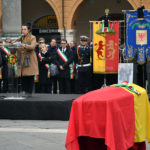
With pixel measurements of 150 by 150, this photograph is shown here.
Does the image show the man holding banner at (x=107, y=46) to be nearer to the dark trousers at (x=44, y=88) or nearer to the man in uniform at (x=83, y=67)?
the man in uniform at (x=83, y=67)

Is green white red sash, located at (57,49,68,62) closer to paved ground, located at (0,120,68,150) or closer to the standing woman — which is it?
the standing woman

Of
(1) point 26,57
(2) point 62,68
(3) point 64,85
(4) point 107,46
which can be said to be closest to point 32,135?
(1) point 26,57

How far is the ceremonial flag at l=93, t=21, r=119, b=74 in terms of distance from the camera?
14008 mm

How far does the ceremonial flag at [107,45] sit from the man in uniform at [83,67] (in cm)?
110

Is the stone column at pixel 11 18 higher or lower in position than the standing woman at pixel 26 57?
higher

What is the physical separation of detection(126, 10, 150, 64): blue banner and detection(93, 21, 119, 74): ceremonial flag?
2.01ft

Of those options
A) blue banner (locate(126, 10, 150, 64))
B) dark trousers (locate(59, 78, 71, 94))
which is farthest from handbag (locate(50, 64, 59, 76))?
blue banner (locate(126, 10, 150, 64))

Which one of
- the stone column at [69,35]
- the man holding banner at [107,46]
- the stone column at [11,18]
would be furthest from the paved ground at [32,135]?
the stone column at [69,35]

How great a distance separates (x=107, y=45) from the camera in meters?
14.3

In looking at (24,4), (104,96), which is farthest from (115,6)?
(104,96)

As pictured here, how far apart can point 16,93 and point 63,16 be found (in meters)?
15.4

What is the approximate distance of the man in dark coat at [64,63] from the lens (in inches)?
508

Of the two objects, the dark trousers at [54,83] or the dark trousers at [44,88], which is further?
the dark trousers at [44,88]

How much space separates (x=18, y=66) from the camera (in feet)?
30.9
